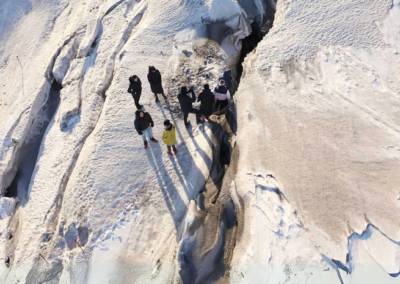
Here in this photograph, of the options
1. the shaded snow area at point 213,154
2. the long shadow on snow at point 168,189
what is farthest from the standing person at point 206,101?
the long shadow on snow at point 168,189

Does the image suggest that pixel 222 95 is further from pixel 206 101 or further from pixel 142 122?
pixel 142 122

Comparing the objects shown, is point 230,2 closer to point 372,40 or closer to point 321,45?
point 321,45

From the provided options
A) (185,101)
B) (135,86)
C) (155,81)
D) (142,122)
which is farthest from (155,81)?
(142,122)

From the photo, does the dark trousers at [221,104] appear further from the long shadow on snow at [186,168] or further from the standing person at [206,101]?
the long shadow on snow at [186,168]

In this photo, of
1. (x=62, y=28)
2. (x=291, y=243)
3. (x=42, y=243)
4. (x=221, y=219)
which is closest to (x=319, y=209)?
(x=291, y=243)

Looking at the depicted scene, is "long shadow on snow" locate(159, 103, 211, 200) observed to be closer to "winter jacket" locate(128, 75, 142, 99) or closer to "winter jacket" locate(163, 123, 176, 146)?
"winter jacket" locate(163, 123, 176, 146)

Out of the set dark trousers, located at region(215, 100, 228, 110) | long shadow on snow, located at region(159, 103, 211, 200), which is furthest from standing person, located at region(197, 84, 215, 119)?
long shadow on snow, located at region(159, 103, 211, 200)
